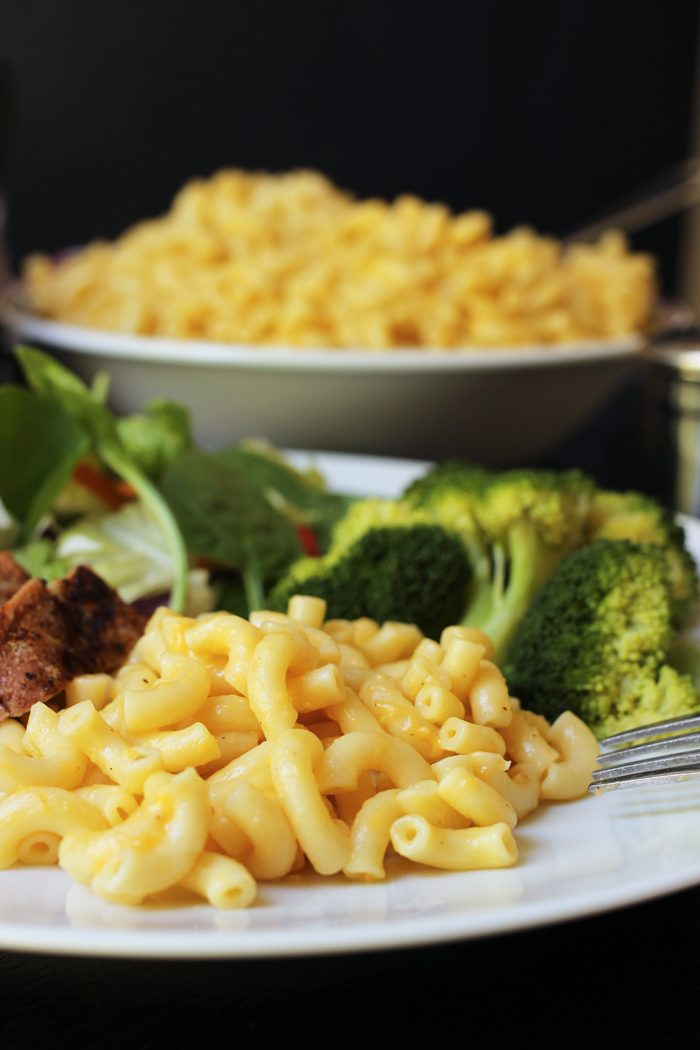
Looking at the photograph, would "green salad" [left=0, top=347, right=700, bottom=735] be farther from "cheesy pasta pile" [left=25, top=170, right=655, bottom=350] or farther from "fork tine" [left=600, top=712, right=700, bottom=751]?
"cheesy pasta pile" [left=25, top=170, right=655, bottom=350]

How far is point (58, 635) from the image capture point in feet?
4.25

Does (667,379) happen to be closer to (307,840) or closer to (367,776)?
(367,776)

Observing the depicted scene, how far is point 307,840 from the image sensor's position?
0.98 metres

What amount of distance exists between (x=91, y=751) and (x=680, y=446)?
1666 mm

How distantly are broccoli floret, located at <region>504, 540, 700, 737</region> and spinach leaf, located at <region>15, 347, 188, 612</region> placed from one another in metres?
0.64

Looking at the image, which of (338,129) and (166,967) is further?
(338,129)

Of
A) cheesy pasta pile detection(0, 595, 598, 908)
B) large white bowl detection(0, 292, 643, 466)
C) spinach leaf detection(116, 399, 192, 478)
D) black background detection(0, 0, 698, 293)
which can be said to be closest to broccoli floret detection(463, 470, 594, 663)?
cheesy pasta pile detection(0, 595, 598, 908)

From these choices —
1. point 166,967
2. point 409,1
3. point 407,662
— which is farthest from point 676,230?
point 166,967

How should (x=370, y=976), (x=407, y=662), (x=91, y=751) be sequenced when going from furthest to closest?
(x=407, y=662)
(x=91, y=751)
(x=370, y=976)

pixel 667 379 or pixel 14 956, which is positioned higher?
pixel 667 379

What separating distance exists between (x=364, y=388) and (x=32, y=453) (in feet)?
3.16

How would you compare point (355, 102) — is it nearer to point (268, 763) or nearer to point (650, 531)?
point (650, 531)

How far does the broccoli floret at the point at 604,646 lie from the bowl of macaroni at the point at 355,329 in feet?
3.73

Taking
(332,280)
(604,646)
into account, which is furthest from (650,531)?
(332,280)
